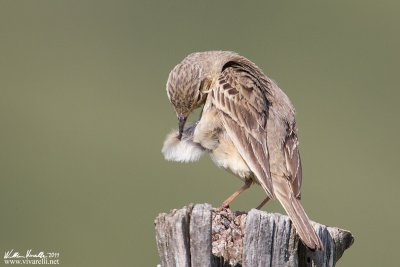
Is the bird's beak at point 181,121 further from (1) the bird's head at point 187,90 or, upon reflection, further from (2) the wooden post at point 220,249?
(2) the wooden post at point 220,249

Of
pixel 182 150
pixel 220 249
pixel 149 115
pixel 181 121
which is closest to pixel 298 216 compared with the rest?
pixel 220 249

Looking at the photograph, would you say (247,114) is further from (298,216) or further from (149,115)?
(149,115)

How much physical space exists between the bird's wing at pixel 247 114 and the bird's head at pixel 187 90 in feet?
0.63

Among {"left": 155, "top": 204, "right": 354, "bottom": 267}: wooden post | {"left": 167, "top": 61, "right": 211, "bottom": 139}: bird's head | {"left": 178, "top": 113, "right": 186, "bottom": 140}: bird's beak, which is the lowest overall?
{"left": 155, "top": 204, "right": 354, "bottom": 267}: wooden post

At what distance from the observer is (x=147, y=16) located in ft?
76.1

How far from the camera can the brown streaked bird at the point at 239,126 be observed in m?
8.52

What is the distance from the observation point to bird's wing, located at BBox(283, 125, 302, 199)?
8.42 meters

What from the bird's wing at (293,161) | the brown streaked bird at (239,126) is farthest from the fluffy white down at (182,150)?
the bird's wing at (293,161)

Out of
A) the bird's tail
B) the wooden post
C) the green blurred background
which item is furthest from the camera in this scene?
the green blurred background

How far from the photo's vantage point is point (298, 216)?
7.39 m

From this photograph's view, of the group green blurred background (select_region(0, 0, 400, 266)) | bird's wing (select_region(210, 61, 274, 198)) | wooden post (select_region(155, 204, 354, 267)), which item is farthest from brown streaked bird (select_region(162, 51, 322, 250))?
green blurred background (select_region(0, 0, 400, 266))

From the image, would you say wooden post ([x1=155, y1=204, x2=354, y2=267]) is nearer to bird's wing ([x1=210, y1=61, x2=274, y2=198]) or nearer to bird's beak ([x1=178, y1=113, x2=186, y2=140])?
bird's wing ([x1=210, y1=61, x2=274, y2=198])

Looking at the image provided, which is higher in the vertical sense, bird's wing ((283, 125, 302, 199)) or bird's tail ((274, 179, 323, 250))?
bird's wing ((283, 125, 302, 199))

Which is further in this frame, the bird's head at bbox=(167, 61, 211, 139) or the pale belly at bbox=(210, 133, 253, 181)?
the bird's head at bbox=(167, 61, 211, 139)
